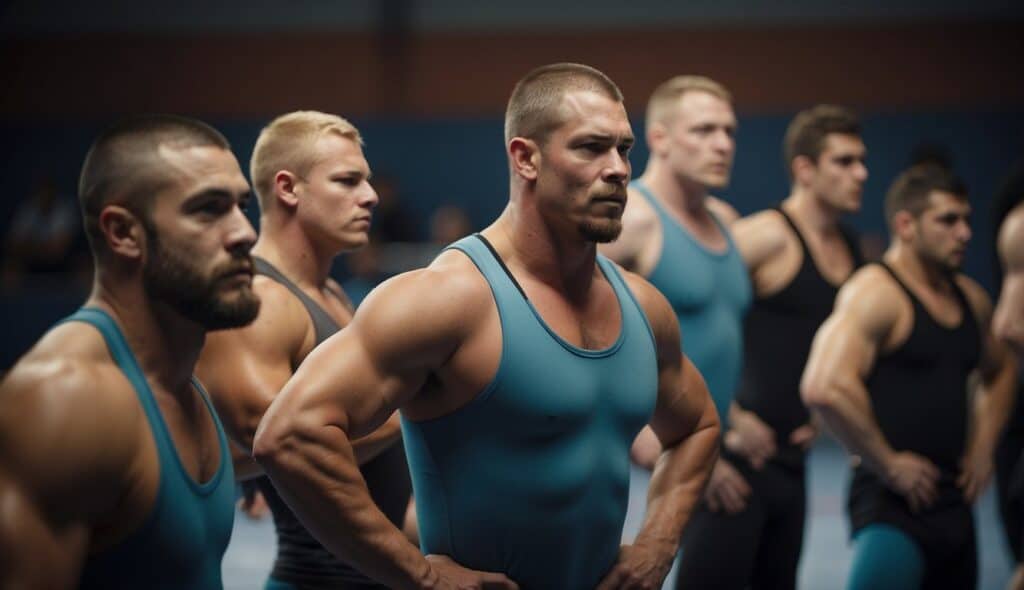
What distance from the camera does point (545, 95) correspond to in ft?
9.06

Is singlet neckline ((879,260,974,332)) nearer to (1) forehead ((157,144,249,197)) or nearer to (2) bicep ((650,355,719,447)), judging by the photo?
(2) bicep ((650,355,719,447))

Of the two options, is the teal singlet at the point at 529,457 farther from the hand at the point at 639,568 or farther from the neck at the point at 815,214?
the neck at the point at 815,214

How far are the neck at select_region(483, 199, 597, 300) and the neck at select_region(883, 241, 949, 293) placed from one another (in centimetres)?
208

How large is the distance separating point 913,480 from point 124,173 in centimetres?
298

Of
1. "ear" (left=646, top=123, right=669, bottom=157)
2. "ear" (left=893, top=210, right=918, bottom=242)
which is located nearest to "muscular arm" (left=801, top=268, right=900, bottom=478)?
"ear" (left=893, top=210, right=918, bottom=242)

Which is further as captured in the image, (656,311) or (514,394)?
(656,311)

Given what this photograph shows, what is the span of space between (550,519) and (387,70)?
11799 mm

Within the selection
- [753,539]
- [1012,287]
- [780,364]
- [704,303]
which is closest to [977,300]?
[1012,287]

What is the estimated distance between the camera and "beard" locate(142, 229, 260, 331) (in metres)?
2.24

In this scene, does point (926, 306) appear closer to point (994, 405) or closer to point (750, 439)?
point (994, 405)

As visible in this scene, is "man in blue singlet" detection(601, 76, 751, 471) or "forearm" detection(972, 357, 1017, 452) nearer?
"man in blue singlet" detection(601, 76, 751, 471)

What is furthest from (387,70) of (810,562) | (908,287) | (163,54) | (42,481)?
(42,481)

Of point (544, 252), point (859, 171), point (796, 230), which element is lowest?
point (544, 252)

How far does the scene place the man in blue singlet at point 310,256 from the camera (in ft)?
10.8
